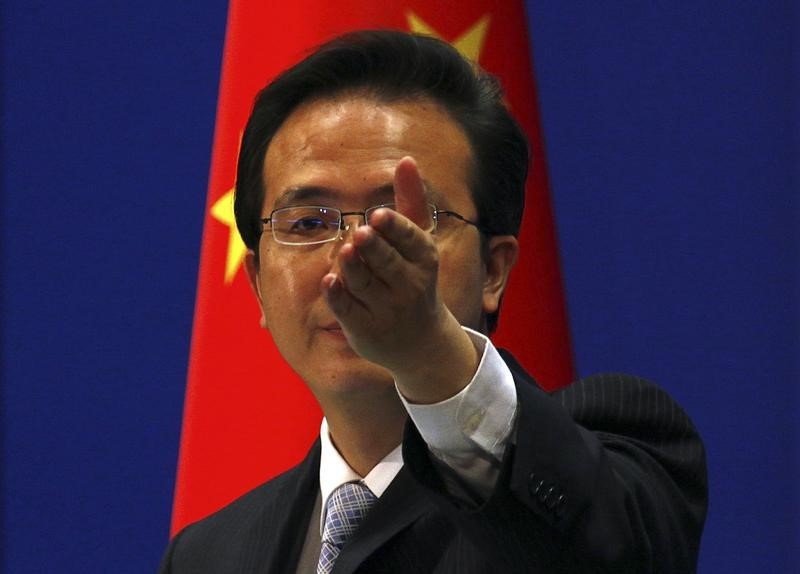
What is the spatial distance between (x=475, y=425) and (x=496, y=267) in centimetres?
41

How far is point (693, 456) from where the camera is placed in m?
1.22

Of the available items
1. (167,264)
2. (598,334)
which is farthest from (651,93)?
(167,264)

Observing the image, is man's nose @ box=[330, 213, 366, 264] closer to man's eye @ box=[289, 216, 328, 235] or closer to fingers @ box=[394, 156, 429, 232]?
man's eye @ box=[289, 216, 328, 235]

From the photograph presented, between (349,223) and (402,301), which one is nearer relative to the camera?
(402,301)

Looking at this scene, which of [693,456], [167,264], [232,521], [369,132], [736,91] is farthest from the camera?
[167,264]

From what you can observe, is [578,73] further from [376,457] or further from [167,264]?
[376,457]

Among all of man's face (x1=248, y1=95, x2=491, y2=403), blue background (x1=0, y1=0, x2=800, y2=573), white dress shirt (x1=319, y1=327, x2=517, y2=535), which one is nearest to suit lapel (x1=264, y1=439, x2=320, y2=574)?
man's face (x1=248, y1=95, x2=491, y2=403)

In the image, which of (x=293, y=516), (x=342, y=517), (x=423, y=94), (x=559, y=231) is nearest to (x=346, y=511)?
(x=342, y=517)

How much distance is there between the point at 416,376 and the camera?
3.30 feet

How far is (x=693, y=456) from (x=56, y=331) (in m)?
1.91

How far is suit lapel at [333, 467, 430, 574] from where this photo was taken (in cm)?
124

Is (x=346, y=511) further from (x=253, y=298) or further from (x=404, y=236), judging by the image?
(x=253, y=298)

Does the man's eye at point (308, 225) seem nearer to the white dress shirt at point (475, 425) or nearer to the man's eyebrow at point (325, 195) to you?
the man's eyebrow at point (325, 195)

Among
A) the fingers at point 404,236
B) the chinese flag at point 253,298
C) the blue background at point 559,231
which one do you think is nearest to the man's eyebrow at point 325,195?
the fingers at point 404,236
